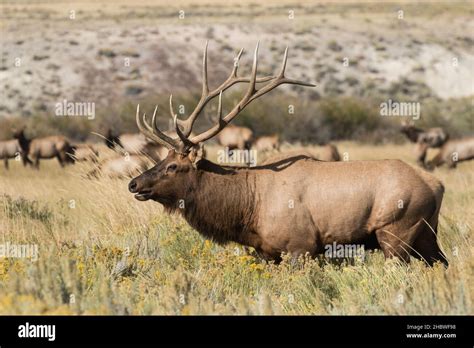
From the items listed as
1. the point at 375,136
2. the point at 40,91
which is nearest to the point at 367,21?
the point at 40,91

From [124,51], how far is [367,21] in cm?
2542

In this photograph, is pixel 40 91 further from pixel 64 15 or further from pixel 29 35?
pixel 64 15

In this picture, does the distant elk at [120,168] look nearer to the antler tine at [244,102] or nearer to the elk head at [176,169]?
the elk head at [176,169]

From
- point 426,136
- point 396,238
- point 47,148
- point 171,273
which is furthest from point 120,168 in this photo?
point 426,136

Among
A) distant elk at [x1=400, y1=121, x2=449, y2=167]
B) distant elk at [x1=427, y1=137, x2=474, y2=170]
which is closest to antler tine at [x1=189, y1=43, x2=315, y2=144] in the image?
distant elk at [x1=427, y1=137, x2=474, y2=170]

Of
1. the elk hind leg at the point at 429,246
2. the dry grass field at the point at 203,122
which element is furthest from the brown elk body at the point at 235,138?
the elk hind leg at the point at 429,246

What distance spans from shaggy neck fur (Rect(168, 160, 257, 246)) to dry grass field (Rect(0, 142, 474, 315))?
215 mm

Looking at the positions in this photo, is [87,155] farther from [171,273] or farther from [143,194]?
[171,273]

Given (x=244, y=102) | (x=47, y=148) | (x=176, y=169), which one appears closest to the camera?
(x=176, y=169)

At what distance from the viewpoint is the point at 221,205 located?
10.4 meters

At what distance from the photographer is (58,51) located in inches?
2361

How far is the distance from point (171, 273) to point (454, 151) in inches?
701

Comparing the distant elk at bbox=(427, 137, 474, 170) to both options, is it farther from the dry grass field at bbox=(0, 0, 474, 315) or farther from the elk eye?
the elk eye

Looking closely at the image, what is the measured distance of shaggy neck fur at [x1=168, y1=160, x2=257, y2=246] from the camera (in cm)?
1018
